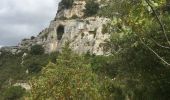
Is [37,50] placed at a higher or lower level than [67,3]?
lower

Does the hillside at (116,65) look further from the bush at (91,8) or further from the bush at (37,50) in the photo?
the bush at (37,50)

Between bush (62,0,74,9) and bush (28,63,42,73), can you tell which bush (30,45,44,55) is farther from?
bush (62,0,74,9)

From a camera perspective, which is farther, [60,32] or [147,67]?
[60,32]

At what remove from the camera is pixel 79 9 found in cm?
15125

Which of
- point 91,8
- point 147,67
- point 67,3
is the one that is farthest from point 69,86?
point 67,3

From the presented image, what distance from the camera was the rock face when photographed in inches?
5172

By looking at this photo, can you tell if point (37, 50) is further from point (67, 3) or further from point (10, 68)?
point (67, 3)

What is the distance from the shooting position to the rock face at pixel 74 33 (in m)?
131

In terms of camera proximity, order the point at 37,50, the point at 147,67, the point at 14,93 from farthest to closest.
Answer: the point at 37,50
the point at 14,93
the point at 147,67

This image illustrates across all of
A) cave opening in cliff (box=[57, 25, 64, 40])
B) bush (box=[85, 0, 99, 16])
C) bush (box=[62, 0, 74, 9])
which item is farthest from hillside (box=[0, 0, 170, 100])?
bush (box=[62, 0, 74, 9])

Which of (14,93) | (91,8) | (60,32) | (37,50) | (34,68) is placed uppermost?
(91,8)

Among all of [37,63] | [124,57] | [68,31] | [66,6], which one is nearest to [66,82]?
[124,57]

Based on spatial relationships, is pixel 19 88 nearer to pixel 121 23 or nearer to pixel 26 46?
pixel 26 46

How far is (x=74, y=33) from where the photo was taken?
143500 mm
